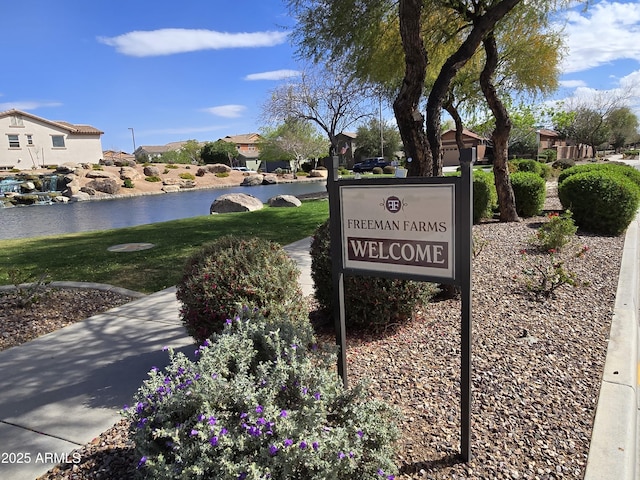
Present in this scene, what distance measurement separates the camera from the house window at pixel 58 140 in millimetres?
55825

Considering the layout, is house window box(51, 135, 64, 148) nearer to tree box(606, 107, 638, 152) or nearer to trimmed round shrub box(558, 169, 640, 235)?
trimmed round shrub box(558, 169, 640, 235)

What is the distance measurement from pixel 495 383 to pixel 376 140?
6346 centimetres

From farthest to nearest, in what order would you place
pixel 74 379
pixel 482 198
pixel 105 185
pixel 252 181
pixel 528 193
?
pixel 252 181 → pixel 105 185 → pixel 528 193 → pixel 482 198 → pixel 74 379

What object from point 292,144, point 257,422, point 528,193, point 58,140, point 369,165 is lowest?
point 257,422

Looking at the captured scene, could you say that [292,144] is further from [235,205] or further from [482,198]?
[482,198]

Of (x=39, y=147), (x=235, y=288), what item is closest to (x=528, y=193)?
(x=235, y=288)

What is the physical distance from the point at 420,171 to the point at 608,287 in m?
2.64

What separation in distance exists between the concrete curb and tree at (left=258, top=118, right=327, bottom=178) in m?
51.7

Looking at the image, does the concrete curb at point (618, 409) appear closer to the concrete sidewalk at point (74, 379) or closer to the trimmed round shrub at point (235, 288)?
the trimmed round shrub at point (235, 288)

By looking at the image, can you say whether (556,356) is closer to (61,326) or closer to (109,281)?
(61,326)

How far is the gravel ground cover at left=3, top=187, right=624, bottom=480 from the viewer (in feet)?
7.89

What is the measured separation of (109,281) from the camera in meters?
6.37

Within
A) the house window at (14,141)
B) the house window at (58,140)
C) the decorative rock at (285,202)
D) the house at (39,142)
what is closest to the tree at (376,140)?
the house at (39,142)

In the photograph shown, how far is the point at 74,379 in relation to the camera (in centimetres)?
351
